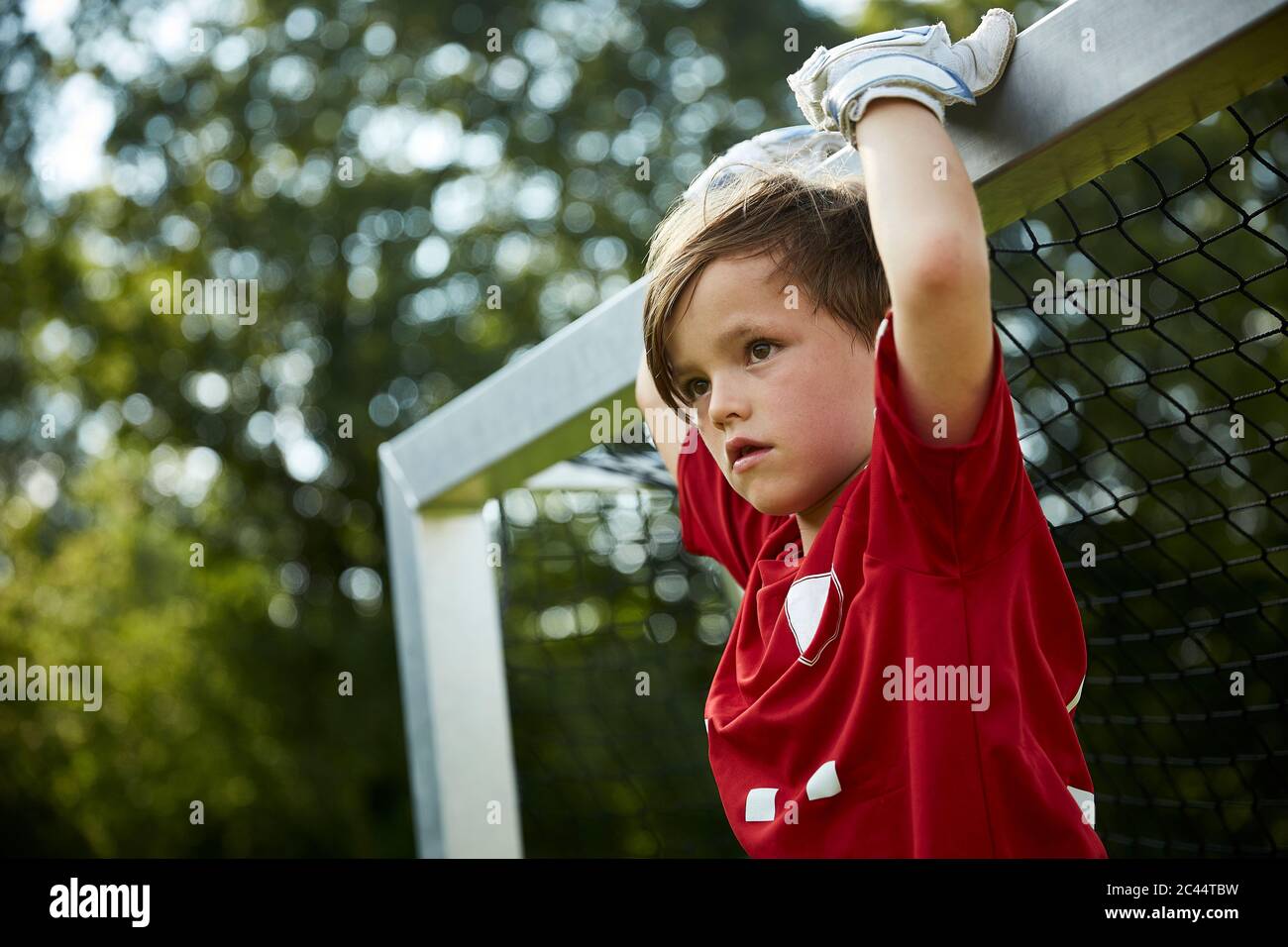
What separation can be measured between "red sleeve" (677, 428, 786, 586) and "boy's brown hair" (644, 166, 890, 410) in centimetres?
23

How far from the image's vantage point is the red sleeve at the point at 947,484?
750 millimetres

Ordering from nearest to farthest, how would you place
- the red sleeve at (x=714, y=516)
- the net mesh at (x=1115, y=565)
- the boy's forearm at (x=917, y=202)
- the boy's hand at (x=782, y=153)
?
the boy's forearm at (x=917, y=202)
the boy's hand at (x=782, y=153)
the red sleeve at (x=714, y=516)
the net mesh at (x=1115, y=565)

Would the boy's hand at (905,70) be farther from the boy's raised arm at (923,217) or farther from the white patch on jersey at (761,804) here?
the white patch on jersey at (761,804)

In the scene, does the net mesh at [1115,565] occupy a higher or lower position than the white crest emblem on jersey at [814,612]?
higher

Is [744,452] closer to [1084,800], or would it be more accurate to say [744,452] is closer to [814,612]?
[814,612]

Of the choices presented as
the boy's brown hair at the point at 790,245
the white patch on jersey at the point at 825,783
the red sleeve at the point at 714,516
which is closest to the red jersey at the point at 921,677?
the white patch on jersey at the point at 825,783

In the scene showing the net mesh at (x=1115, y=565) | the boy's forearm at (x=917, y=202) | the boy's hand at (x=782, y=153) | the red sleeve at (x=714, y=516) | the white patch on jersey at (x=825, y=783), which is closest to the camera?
the boy's forearm at (x=917, y=202)

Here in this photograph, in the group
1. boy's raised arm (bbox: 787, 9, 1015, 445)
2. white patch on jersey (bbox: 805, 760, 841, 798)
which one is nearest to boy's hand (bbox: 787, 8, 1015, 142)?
boy's raised arm (bbox: 787, 9, 1015, 445)

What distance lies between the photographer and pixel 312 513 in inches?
289

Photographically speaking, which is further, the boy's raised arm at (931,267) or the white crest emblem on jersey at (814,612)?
the white crest emblem on jersey at (814,612)

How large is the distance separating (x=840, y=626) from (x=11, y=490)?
7.96 meters

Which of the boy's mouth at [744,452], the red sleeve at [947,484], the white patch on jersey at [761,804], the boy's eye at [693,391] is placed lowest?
the white patch on jersey at [761,804]

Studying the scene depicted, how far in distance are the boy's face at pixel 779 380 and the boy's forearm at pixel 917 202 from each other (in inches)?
4.8
